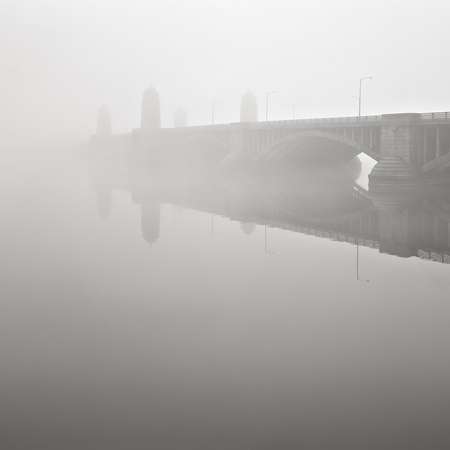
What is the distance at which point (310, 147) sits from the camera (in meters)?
86.3

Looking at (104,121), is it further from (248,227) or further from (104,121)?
(248,227)

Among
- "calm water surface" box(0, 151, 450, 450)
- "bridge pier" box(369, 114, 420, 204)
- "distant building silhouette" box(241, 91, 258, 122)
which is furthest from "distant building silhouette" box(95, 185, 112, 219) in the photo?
"distant building silhouette" box(241, 91, 258, 122)

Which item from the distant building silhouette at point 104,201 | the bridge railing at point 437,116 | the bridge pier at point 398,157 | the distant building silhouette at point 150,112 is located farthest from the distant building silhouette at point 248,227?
the distant building silhouette at point 150,112

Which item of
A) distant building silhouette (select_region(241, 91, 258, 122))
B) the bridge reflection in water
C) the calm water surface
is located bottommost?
the calm water surface

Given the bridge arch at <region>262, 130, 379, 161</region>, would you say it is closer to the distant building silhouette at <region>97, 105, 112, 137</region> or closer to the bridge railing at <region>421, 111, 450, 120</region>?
the bridge railing at <region>421, 111, 450, 120</region>

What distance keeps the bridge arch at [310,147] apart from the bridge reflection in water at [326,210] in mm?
6010

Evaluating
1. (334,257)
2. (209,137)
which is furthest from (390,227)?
(209,137)

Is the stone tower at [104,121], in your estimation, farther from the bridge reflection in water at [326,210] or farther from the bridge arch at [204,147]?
the bridge reflection in water at [326,210]

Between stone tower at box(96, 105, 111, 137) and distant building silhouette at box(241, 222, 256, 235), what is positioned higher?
stone tower at box(96, 105, 111, 137)

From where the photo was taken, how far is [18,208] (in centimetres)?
4469

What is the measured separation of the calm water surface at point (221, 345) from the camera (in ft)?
34.4

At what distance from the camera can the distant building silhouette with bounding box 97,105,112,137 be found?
19538cm

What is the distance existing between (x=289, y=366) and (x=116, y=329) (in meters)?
4.91

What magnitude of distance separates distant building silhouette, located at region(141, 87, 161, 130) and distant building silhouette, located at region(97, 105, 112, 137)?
45322mm
